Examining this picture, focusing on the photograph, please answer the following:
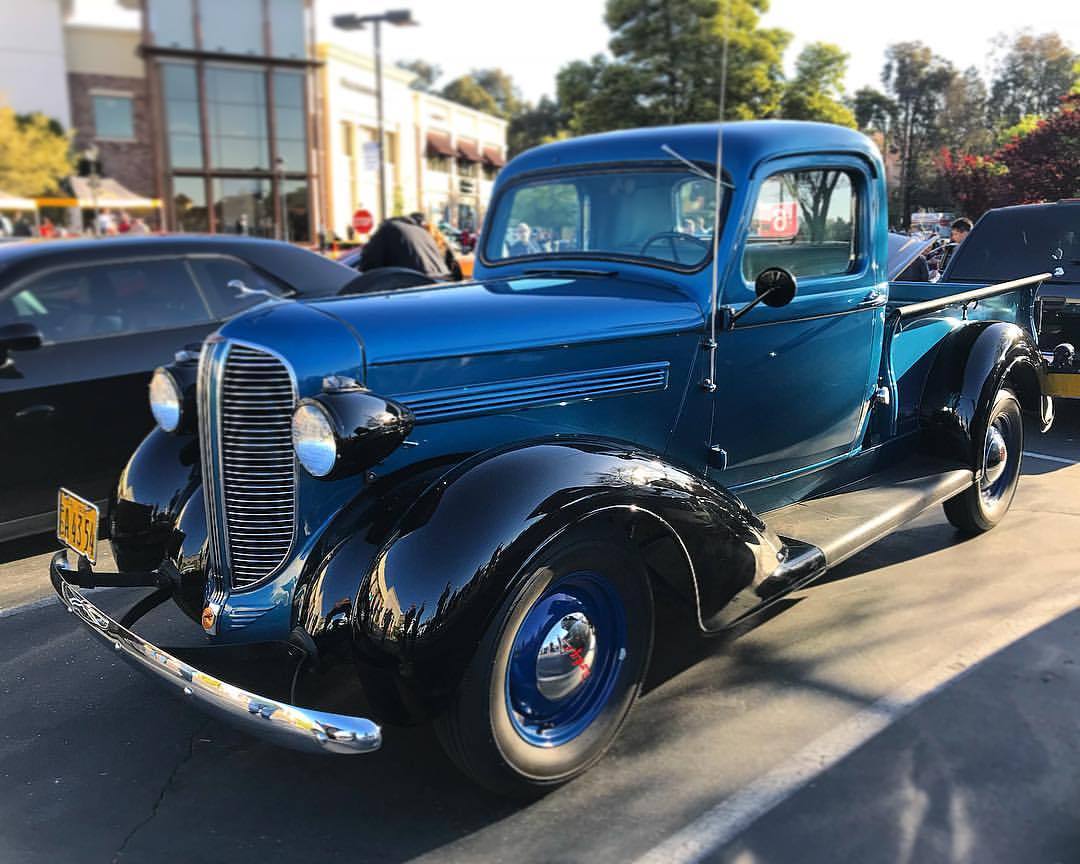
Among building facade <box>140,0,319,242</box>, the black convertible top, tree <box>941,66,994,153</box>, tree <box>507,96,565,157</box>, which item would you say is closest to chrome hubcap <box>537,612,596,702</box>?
the black convertible top

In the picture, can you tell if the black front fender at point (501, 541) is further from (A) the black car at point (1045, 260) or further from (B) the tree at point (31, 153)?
(B) the tree at point (31, 153)

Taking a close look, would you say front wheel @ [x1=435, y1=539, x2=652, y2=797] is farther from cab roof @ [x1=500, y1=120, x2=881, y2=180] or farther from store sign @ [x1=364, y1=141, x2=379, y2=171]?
store sign @ [x1=364, y1=141, x2=379, y2=171]

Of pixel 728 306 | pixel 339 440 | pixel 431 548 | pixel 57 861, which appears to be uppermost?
pixel 728 306

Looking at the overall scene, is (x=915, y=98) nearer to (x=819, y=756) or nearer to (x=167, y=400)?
(x=819, y=756)

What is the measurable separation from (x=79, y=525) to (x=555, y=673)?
1.72m

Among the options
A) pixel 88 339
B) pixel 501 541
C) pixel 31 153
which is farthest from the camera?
pixel 31 153

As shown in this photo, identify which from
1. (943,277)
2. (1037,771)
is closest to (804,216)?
(1037,771)

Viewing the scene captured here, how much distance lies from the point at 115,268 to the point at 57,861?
3553 mm

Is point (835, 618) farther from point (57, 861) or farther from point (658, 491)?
point (57, 861)

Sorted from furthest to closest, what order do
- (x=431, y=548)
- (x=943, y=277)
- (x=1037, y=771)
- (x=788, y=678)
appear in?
(x=943, y=277)
(x=788, y=678)
(x=1037, y=771)
(x=431, y=548)

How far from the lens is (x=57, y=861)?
2396mm

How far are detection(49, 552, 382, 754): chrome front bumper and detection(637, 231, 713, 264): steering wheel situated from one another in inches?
83.4

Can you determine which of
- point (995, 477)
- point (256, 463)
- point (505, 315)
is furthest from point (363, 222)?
point (256, 463)

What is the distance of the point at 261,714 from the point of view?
2.21 metres
